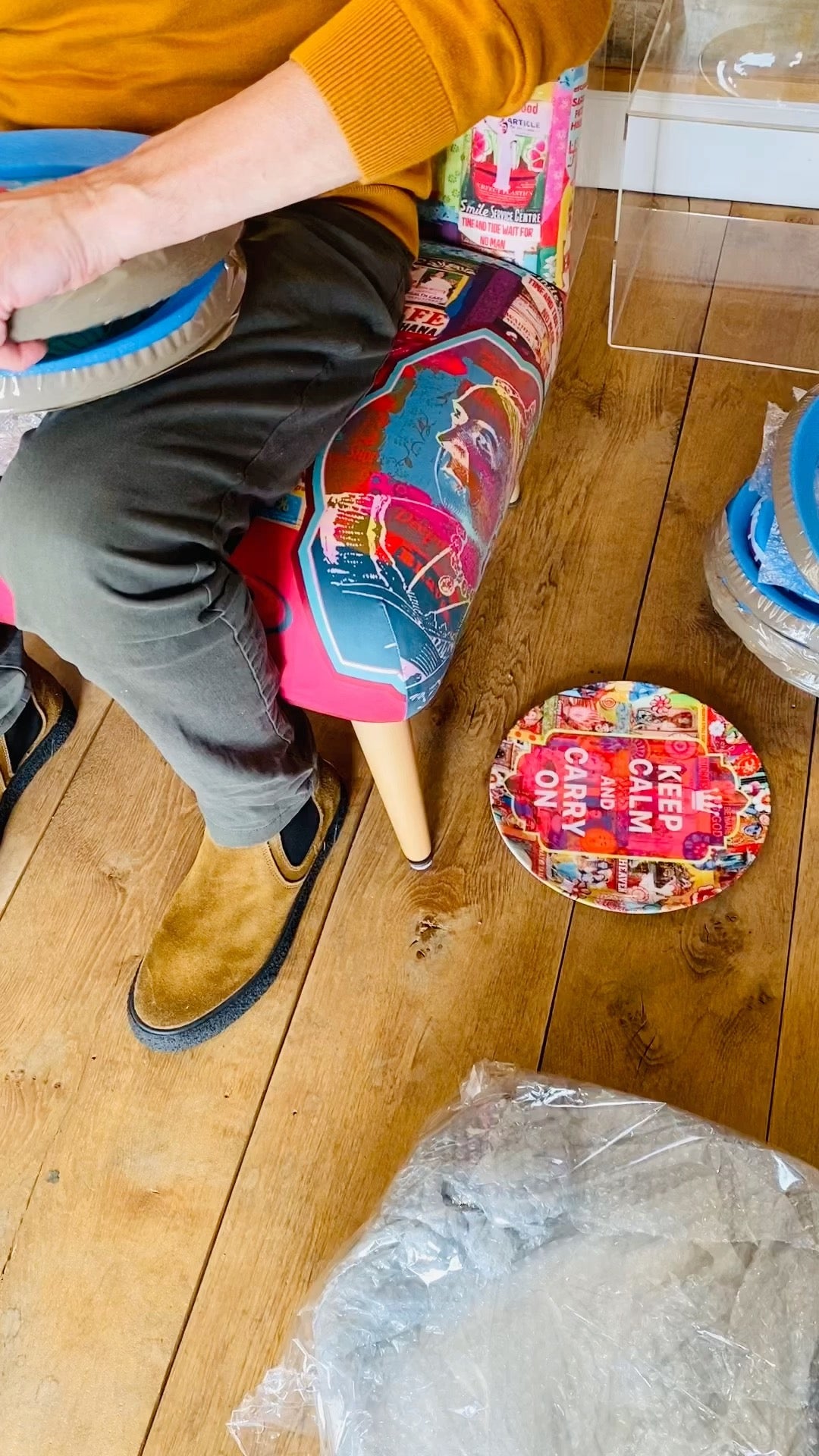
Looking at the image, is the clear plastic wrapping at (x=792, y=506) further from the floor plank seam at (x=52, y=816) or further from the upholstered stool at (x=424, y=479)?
the floor plank seam at (x=52, y=816)

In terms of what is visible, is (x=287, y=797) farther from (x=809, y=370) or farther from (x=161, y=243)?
(x=809, y=370)

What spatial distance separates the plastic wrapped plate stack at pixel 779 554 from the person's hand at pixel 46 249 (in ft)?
1.99

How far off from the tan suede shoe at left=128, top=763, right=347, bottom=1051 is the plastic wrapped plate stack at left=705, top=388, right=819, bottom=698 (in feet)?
1.56

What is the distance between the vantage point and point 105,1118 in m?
0.91

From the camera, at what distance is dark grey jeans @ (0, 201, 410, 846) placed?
669 millimetres

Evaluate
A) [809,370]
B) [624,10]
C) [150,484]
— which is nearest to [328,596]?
[150,484]

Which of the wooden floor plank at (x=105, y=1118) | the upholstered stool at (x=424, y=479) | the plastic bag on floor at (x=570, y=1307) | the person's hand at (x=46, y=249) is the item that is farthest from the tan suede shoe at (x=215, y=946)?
the person's hand at (x=46, y=249)

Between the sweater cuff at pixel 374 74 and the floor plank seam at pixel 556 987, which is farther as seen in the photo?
the floor plank seam at pixel 556 987

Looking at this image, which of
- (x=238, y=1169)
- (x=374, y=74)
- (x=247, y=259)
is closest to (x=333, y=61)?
(x=374, y=74)

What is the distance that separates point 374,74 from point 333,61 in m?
0.02

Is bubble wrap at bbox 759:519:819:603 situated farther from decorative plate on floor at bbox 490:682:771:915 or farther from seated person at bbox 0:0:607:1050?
seated person at bbox 0:0:607:1050

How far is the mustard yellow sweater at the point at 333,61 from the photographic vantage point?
1.94ft

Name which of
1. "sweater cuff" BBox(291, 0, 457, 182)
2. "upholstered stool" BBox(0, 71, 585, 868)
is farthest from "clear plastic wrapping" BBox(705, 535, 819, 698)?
"sweater cuff" BBox(291, 0, 457, 182)

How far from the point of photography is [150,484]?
67 cm
